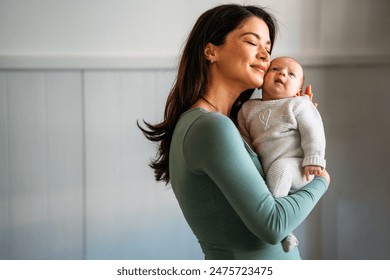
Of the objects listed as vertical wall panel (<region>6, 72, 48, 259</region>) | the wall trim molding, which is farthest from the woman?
vertical wall panel (<region>6, 72, 48, 259</region>)

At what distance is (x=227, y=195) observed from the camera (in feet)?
2.13

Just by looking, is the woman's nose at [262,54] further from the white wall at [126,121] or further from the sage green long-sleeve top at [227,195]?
the white wall at [126,121]

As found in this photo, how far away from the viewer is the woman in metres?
0.65

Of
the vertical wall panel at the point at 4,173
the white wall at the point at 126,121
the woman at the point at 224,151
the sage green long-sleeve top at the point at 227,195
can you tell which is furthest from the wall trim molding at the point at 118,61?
the sage green long-sleeve top at the point at 227,195

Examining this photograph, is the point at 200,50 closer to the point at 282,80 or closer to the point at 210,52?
the point at 210,52

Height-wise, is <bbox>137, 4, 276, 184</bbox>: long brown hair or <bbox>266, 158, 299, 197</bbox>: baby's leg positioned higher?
<bbox>137, 4, 276, 184</bbox>: long brown hair

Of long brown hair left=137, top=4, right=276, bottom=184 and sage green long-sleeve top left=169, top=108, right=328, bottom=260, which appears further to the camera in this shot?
long brown hair left=137, top=4, right=276, bottom=184

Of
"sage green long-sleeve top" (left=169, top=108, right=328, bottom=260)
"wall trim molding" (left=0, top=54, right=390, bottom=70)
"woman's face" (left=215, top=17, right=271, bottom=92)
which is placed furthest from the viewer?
"wall trim molding" (left=0, top=54, right=390, bottom=70)

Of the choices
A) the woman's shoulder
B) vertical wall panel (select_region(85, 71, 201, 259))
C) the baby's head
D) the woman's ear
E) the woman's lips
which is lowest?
vertical wall panel (select_region(85, 71, 201, 259))

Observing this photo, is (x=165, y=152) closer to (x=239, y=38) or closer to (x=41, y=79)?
(x=239, y=38)

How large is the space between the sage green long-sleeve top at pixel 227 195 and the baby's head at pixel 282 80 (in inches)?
4.4

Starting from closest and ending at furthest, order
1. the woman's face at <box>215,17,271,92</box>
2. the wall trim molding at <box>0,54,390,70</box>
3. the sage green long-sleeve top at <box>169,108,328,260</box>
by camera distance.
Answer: the sage green long-sleeve top at <box>169,108,328,260</box>, the woman's face at <box>215,17,271,92</box>, the wall trim molding at <box>0,54,390,70</box>

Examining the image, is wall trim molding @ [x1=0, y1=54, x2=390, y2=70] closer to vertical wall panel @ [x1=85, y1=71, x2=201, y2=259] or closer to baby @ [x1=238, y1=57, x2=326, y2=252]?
vertical wall panel @ [x1=85, y1=71, x2=201, y2=259]

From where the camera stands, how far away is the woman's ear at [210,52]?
30.1 inches
